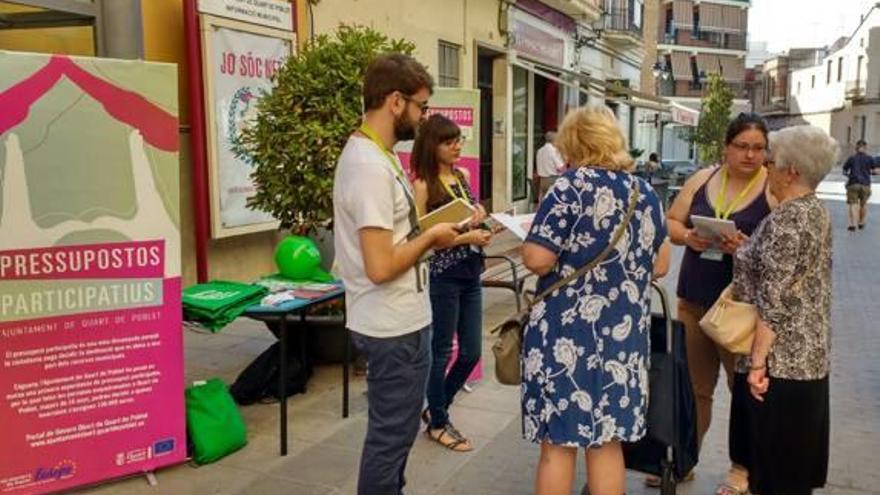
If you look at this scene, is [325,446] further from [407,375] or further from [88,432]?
[407,375]

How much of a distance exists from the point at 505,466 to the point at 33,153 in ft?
8.18

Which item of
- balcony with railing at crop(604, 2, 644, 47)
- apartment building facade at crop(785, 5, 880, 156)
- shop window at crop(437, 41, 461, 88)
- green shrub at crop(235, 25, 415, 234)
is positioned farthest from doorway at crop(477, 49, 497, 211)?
apartment building facade at crop(785, 5, 880, 156)

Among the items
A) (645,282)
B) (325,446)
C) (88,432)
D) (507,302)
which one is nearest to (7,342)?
(88,432)

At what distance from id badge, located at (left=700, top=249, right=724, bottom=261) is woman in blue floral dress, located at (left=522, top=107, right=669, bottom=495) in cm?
77

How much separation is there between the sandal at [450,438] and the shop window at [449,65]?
8820 millimetres

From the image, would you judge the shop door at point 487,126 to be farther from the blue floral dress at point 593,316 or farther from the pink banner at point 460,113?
the blue floral dress at point 593,316

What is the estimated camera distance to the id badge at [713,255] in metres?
3.28

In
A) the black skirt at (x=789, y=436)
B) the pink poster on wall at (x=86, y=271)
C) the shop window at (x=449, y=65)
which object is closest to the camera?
the black skirt at (x=789, y=436)

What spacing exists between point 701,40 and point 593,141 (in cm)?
6522

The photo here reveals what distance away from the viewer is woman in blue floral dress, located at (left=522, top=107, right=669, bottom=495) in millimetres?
2498

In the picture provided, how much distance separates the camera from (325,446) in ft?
13.0

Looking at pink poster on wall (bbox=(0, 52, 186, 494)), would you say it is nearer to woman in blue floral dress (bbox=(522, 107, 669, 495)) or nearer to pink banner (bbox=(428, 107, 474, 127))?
woman in blue floral dress (bbox=(522, 107, 669, 495))

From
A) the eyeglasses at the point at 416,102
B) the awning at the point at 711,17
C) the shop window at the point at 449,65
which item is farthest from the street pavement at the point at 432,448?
the awning at the point at 711,17

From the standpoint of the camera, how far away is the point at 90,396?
3.24 metres
